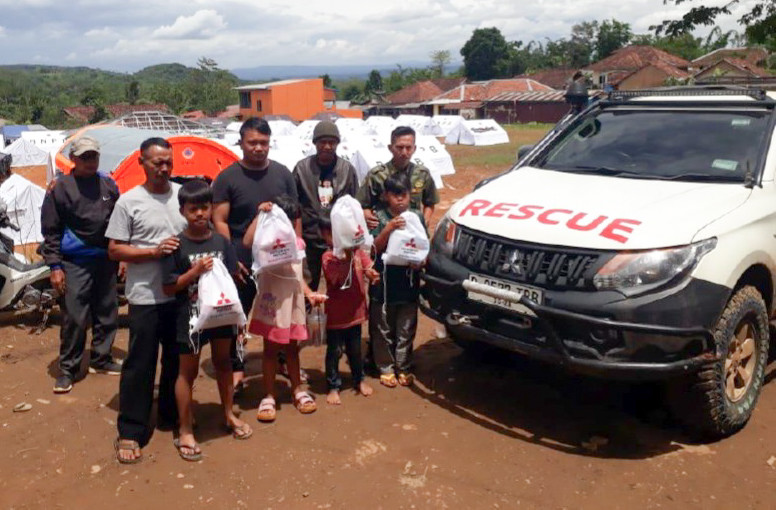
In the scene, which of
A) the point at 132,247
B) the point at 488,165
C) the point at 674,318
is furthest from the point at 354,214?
the point at 488,165

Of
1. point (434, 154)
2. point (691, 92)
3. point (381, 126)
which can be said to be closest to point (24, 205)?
point (691, 92)

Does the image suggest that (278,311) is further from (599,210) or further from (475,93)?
(475,93)

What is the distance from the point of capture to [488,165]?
2281cm

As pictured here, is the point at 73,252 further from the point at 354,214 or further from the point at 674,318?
the point at 674,318

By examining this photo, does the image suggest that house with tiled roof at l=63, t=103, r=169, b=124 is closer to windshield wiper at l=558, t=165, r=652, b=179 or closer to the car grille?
windshield wiper at l=558, t=165, r=652, b=179

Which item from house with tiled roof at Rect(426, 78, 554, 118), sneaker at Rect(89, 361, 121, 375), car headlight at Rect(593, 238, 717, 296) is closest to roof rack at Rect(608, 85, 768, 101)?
car headlight at Rect(593, 238, 717, 296)

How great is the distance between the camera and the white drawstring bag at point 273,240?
379 cm

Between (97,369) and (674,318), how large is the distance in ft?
12.9

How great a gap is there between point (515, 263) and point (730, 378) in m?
1.38

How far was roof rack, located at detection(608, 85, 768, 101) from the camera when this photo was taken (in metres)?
4.36

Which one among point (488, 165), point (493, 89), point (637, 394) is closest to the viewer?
point (637, 394)

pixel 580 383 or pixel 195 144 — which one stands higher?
pixel 195 144

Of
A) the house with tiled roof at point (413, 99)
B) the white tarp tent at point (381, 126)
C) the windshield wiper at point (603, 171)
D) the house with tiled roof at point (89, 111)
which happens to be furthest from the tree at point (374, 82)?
the windshield wiper at point (603, 171)

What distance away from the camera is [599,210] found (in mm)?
3637
